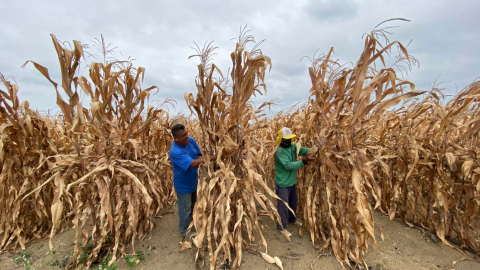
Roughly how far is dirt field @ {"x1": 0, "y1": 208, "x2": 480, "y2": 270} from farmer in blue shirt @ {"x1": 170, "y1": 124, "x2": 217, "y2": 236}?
0.47m

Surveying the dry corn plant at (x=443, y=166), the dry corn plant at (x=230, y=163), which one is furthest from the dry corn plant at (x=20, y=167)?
the dry corn plant at (x=443, y=166)

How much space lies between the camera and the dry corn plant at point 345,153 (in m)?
2.21

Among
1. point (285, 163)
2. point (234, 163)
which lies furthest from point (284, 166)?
point (234, 163)

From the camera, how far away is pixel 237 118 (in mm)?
2480

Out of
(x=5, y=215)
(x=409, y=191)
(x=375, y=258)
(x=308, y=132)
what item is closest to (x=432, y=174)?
(x=409, y=191)

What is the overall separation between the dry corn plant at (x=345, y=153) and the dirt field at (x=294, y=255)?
1.00 ft

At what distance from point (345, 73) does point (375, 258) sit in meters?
2.42

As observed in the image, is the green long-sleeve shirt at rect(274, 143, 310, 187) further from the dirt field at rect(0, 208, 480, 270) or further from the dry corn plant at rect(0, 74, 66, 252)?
the dry corn plant at rect(0, 74, 66, 252)

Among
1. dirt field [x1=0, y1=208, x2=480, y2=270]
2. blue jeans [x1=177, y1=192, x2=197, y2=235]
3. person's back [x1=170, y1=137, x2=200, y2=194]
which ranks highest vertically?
person's back [x1=170, y1=137, x2=200, y2=194]

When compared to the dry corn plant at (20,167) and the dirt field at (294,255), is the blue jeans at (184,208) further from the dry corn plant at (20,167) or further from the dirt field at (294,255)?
the dry corn plant at (20,167)

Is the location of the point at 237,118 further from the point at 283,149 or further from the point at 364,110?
the point at 364,110

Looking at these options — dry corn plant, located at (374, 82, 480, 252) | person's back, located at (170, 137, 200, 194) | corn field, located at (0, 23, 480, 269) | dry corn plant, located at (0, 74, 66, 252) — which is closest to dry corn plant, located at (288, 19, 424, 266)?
corn field, located at (0, 23, 480, 269)

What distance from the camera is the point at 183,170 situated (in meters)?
3.04

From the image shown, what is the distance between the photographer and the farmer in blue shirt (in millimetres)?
2852
